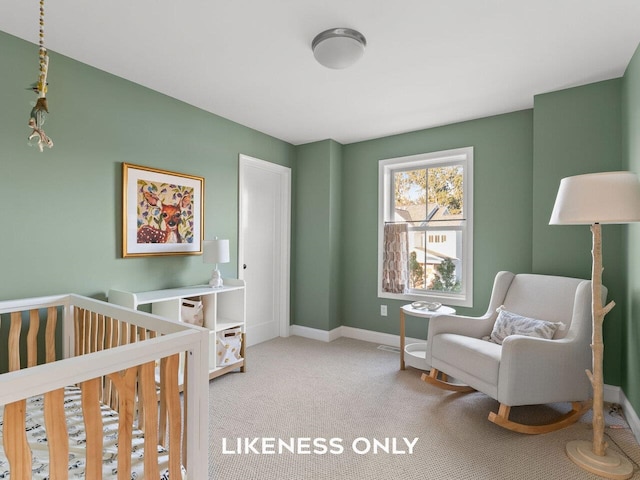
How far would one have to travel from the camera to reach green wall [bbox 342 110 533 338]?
10.4 ft

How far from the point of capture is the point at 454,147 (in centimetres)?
353

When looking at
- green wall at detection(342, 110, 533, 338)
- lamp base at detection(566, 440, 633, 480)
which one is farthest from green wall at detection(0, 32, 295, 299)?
lamp base at detection(566, 440, 633, 480)

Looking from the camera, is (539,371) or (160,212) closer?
(539,371)

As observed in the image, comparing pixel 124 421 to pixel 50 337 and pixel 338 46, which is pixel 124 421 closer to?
pixel 50 337

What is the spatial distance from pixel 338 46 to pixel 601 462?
266 centimetres

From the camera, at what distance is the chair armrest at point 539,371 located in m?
2.05

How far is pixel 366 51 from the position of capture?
86.7 inches

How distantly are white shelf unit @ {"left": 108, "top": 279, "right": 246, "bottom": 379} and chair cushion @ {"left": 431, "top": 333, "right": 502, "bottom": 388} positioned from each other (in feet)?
5.50

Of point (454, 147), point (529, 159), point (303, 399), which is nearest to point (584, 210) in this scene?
point (529, 159)

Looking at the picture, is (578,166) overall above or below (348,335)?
above

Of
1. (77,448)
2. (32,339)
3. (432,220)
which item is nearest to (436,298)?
(432,220)

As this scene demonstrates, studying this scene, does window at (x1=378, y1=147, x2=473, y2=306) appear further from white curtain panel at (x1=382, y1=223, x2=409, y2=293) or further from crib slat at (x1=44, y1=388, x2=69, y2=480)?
crib slat at (x1=44, y1=388, x2=69, y2=480)

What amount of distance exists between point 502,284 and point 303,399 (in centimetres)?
186

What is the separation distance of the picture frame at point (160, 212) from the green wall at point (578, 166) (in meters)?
2.93
